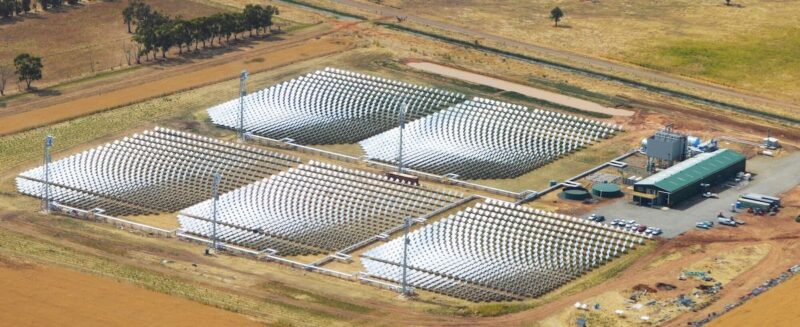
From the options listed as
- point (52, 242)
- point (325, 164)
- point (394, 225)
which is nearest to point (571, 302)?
point (394, 225)

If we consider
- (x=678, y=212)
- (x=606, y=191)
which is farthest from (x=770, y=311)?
(x=606, y=191)

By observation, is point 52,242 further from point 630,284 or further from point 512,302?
point 630,284

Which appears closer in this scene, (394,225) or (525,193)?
(394,225)

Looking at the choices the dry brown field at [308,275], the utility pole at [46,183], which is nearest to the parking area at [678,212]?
the dry brown field at [308,275]

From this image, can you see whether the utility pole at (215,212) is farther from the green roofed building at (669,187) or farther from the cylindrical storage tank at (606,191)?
the green roofed building at (669,187)

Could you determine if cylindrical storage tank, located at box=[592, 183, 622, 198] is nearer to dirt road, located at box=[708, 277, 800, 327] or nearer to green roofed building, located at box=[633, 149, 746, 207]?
green roofed building, located at box=[633, 149, 746, 207]

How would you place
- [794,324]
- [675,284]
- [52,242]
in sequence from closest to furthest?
1. [794,324]
2. [675,284]
3. [52,242]

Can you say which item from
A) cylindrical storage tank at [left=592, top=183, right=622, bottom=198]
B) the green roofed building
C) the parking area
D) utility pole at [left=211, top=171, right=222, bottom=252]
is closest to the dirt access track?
utility pole at [left=211, top=171, right=222, bottom=252]
